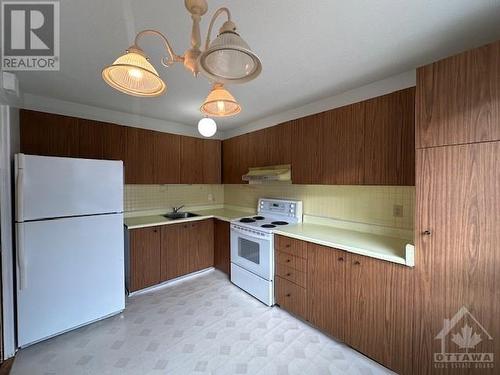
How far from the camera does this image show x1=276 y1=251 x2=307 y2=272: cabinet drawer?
2.01 m

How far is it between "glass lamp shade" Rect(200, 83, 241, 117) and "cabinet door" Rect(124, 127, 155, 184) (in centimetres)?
177

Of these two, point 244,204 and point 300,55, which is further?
Result: point 244,204

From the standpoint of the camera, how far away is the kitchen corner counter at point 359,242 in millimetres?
1428

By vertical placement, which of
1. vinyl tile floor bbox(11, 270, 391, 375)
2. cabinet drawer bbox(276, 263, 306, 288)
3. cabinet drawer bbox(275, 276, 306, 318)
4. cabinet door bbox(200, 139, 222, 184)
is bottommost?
vinyl tile floor bbox(11, 270, 391, 375)

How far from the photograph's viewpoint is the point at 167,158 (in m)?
3.01

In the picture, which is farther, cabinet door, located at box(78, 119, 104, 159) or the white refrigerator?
cabinet door, located at box(78, 119, 104, 159)

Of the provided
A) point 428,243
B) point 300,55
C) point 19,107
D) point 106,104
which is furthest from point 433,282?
point 19,107

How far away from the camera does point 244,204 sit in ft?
11.8

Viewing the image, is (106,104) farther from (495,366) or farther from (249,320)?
(495,366)

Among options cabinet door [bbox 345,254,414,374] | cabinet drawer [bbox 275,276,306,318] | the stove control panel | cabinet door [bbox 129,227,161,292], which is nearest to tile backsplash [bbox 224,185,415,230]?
the stove control panel

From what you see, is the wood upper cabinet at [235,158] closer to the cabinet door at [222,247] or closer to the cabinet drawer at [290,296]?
the cabinet door at [222,247]

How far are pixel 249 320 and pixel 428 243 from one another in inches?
66.2

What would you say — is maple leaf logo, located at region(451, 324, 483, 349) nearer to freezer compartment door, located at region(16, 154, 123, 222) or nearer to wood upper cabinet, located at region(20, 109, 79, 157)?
freezer compartment door, located at region(16, 154, 123, 222)

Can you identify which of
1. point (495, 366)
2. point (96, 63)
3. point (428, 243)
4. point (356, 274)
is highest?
point (96, 63)
